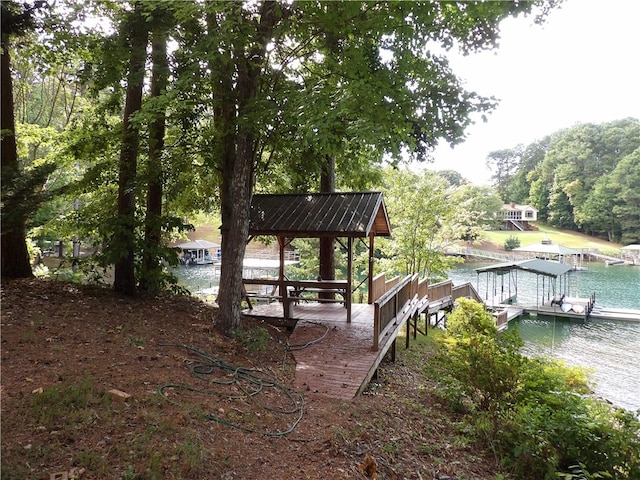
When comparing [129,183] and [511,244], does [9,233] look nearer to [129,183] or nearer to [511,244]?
[129,183]

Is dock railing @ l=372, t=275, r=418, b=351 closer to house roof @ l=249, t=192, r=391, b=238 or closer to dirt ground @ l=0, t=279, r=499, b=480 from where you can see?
dirt ground @ l=0, t=279, r=499, b=480

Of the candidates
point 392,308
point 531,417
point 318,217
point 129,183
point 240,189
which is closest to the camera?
point 531,417

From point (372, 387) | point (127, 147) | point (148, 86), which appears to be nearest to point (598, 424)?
point (372, 387)

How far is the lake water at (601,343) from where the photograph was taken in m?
11.8

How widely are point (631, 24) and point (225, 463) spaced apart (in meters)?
12.3

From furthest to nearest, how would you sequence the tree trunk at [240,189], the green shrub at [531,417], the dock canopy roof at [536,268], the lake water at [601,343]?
the dock canopy roof at [536,268], the lake water at [601,343], the tree trunk at [240,189], the green shrub at [531,417]

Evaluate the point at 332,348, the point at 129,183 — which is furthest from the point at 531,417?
the point at 129,183

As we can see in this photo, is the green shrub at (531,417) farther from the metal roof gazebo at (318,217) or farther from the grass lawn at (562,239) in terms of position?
the grass lawn at (562,239)

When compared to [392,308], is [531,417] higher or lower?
lower

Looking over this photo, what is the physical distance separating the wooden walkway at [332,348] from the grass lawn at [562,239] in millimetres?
44865

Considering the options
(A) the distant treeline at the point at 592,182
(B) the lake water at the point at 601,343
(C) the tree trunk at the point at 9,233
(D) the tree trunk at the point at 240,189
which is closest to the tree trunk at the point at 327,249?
(D) the tree trunk at the point at 240,189

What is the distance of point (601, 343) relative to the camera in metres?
17.0

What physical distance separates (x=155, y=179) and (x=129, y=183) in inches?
19.2

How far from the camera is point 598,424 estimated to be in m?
4.48
